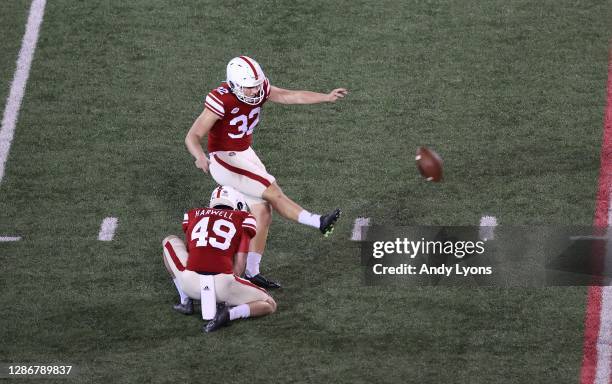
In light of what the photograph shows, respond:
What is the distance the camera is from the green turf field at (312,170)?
8828mm

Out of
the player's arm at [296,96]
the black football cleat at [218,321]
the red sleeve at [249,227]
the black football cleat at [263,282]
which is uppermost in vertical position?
the player's arm at [296,96]

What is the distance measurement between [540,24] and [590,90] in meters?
1.00

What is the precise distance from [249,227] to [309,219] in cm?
48

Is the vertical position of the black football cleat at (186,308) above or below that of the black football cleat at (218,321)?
above

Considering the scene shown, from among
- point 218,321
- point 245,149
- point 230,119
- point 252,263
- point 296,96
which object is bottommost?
point 218,321

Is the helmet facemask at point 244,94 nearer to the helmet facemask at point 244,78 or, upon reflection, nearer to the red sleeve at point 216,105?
the helmet facemask at point 244,78

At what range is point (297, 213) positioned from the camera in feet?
31.6

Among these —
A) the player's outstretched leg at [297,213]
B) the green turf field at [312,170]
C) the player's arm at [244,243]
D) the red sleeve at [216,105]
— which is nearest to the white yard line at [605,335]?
the green turf field at [312,170]

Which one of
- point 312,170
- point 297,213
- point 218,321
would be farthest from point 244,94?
point 218,321

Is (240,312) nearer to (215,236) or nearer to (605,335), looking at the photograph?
(215,236)

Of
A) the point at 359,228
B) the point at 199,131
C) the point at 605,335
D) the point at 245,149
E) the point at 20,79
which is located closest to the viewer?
the point at 605,335

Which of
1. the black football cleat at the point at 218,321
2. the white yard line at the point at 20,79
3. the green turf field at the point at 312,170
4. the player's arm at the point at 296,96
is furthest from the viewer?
the white yard line at the point at 20,79

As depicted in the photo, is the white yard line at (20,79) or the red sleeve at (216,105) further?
the white yard line at (20,79)

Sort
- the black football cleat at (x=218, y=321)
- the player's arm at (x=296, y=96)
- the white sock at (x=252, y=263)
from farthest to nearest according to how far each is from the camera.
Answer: the player's arm at (x=296, y=96) → the white sock at (x=252, y=263) → the black football cleat at (x=218, y=321)
